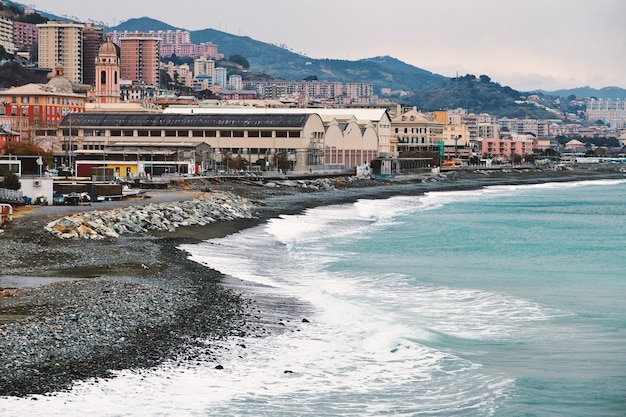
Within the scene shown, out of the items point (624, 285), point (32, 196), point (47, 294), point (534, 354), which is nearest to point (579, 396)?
point (534, 354)

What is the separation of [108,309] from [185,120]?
77.9m

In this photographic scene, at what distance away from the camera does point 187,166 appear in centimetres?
7656

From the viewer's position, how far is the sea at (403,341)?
14516mm

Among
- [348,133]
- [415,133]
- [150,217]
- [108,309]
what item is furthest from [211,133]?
[108,309]

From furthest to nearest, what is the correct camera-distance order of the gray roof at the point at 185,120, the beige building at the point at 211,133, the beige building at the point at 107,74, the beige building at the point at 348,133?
the beige building at the point at 107,74 → the beige building at the point at 348,133 → the gray roof at the point at 185,120 → the beige building at the point at 211,133

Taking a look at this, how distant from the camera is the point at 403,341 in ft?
61.7

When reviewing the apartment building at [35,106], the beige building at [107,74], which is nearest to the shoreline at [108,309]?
the apartment building at [35,106]

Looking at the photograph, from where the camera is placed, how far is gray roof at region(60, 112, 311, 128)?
9431 cm

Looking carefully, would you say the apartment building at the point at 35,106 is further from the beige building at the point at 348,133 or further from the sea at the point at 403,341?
the sea at the point at 403,341

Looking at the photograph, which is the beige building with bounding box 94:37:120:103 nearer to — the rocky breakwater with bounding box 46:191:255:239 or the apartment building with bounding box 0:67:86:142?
the apartment building with bounding box 0:67:86:142

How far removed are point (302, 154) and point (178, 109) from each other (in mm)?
25154

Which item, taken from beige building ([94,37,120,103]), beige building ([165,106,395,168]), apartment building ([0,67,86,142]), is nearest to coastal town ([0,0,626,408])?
beige building ([165,106,395,168])

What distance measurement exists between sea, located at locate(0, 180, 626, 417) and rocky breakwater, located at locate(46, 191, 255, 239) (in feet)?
8.96

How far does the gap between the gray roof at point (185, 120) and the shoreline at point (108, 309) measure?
60886 mm
